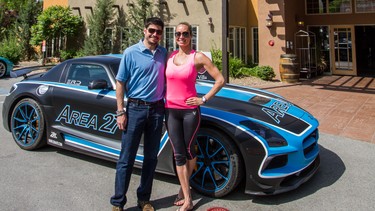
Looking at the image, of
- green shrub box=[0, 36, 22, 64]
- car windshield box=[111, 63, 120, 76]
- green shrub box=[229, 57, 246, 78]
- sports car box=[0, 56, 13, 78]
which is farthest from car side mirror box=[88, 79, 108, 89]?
green shrub box=[0, 36, 22, 64]

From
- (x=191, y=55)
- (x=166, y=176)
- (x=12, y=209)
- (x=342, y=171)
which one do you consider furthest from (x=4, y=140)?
(x=342, y=171)

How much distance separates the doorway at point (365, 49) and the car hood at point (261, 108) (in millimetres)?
13140

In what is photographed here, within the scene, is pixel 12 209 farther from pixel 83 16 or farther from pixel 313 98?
pixel 83 16

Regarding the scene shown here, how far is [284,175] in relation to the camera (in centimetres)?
316

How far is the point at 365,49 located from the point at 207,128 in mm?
16745

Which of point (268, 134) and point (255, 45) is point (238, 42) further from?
point (268, 134)

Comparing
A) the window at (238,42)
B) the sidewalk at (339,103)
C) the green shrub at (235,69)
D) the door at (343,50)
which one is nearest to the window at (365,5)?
the door at (343,50)

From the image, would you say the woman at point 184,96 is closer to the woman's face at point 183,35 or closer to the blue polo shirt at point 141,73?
the woman's face at point 183,35

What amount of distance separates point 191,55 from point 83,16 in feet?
54.5

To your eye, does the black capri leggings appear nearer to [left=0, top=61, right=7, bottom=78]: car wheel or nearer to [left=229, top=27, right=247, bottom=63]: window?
[left=229, top=27, right=247, bottom=63]: window

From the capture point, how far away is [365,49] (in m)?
17.0

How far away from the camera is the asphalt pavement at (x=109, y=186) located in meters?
3.22

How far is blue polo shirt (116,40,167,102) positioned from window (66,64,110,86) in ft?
4.30

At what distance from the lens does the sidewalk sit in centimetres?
597
